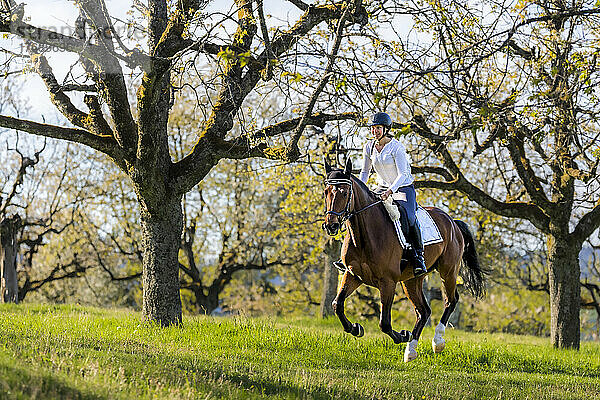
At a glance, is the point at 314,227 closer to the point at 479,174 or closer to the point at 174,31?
the point at 479,174

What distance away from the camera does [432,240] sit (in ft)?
32.3

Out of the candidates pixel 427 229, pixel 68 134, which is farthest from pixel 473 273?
pixel 68 134

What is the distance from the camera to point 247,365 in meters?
8.31

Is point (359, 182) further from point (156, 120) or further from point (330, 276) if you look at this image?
point (330, 276)

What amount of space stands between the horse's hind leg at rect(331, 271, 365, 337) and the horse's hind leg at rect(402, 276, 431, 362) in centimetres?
146

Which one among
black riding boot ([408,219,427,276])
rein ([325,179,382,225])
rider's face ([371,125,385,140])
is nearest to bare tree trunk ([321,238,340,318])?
black riding boot ([408,219,427,276])

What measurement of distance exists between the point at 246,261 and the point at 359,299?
19.7ft

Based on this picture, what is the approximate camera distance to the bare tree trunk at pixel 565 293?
14.2 meters

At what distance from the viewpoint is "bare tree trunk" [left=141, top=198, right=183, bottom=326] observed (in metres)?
11.6

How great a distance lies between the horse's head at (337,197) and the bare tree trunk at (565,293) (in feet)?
26.7

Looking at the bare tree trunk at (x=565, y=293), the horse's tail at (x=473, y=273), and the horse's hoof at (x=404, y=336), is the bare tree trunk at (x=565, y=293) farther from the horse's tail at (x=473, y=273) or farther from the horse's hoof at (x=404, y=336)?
the horse's hoof at (x=404, y=336)

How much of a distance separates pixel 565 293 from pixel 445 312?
4.85m

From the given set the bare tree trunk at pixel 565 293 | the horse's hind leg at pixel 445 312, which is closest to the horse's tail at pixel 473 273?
the horse's hind leg at pixel 445 312

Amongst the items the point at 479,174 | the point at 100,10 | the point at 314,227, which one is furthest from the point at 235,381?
the point at 479,174
